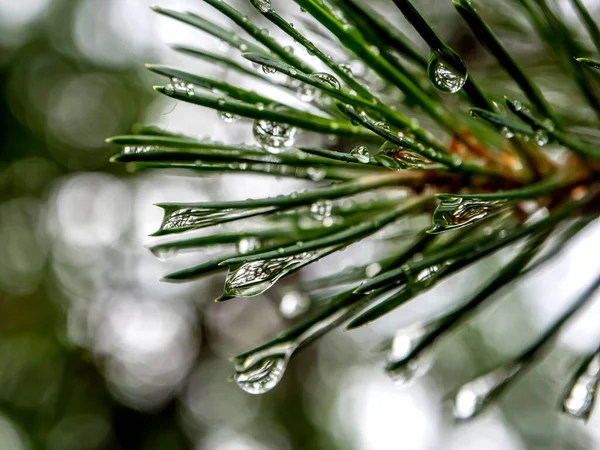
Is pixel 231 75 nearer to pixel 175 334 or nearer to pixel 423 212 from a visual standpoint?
pixel 175 334

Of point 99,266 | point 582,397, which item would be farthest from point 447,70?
point 99,266

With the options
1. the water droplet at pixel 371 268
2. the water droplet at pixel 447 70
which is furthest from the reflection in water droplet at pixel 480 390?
the water droplet at pixel 447 70

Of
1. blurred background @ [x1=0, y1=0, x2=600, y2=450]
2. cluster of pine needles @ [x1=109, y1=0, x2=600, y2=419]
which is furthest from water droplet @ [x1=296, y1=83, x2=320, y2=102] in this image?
blurred background @ [x1=0, y1=0, x2=600, y2=450]

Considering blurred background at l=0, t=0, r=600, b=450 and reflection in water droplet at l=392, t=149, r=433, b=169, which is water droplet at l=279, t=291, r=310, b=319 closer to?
reflection in water droplet at l=392, t=149, r=433, b=169

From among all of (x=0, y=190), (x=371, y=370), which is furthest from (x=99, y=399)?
(x=371, y=370)

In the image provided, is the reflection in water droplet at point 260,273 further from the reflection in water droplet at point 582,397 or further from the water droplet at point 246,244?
the reflection in water droplet at point 582,397

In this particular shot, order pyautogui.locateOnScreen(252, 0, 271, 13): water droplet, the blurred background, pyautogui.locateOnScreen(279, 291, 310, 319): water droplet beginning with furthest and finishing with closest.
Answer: the blurred background → pyautogui.locateOnScreen(279, 291, 310, 319): water droplet → pyautogui.locateOnScreen(252, 0, 271, 13): water droplet
